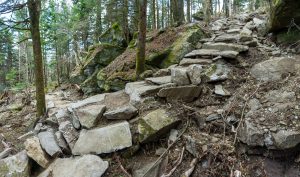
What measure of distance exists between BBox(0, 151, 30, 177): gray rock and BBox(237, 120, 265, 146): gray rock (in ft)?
13.7

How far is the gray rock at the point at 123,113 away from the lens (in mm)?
5453

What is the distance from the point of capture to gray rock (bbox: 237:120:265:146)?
3.91 metres

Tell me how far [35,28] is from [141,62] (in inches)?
120

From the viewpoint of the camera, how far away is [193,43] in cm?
838

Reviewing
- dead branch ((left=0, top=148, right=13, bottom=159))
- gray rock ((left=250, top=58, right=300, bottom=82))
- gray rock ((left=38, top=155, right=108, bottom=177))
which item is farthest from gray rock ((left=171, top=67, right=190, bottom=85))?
dead branch ((left=0, top=148, right=13, bottom=159))

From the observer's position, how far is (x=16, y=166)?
214 inches

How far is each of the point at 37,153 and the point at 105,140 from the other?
64.3 inches

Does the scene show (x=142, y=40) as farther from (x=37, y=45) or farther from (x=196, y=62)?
(x=37, y=45)

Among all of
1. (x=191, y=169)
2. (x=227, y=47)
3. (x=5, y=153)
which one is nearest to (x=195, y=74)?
(x=227, y=47)

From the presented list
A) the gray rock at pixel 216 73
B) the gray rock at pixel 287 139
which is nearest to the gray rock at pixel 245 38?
the gray rock at pixel 216 73

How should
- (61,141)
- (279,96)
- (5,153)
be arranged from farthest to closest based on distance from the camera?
1. (5,153)
2. (61,141)
3. (279,96)

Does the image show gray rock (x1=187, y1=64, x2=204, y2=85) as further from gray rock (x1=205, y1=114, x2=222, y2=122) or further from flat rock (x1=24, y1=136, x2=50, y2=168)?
flat rock (x1=24, y1=136, x2=50, y2=168)

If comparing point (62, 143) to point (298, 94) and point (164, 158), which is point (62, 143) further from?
point (298, 94)

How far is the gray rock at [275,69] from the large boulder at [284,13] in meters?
1.53
